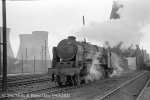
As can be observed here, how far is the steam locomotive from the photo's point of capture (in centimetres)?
1603

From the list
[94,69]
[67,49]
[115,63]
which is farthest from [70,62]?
[115,63]

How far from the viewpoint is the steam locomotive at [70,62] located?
1603 cm

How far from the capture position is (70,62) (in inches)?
658

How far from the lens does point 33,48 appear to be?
105m

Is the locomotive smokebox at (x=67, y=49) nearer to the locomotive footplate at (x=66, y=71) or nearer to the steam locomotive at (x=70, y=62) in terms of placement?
the steam locomotive at (x=70, y=62)

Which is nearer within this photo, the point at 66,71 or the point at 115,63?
the point at 66,71

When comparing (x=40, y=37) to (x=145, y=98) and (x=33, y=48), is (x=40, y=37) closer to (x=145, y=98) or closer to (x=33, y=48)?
(x=33, y=48)

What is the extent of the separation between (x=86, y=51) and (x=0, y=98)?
916cm

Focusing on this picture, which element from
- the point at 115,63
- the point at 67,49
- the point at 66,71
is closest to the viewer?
the point at 66,71

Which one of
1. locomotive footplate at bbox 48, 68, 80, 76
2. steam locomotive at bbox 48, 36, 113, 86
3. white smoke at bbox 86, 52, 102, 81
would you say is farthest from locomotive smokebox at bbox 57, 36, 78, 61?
white smoke at bbox 86, 52, 102, 81

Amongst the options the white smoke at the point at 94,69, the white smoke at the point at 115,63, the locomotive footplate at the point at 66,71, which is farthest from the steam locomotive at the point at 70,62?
the white smoke at the point at 115,63

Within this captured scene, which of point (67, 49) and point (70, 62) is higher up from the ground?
point (67, 49)

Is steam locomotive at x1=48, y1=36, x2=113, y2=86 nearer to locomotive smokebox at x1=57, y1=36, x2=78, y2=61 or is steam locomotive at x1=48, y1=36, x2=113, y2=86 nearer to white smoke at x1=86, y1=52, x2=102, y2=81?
locomotive smokebox at x1=57, y1=36, x2=78, y2=61

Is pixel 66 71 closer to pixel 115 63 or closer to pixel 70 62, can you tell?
pixel 70 62
